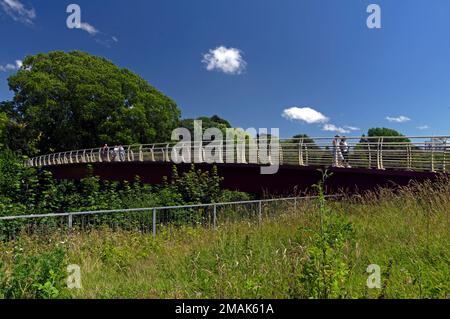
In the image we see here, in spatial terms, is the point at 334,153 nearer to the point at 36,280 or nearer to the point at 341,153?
the point at 341,153

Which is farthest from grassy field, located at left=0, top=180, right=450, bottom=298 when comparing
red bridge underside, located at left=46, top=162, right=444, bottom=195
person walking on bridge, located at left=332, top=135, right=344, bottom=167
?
person walking on bridge, located at left=332, top=135, right=344, bottom=167

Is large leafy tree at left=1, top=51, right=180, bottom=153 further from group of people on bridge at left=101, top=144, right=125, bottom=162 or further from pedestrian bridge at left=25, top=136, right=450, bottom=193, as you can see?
pedestrian bridge at left=25, top=136, right=450, bottom=193

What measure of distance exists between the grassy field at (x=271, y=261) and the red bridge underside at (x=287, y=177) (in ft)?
14.5

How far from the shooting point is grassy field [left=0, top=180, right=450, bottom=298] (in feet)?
11.5

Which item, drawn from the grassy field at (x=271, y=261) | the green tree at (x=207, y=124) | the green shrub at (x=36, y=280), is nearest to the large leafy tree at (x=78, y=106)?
the green tree at (x=207, y=124)

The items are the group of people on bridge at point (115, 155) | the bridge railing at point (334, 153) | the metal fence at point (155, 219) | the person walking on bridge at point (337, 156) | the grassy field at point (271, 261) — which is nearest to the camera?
the grassy field at point (271, 261)

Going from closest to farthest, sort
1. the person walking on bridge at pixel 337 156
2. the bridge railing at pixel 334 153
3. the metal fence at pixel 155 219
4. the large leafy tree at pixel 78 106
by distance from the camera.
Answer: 1. the metal fence at pixel 155 219
2. the bridge railing at pixel 334 153
3. the person walking on bridge at pixel 337 156
4. the large leafy tree at pixel 78 106

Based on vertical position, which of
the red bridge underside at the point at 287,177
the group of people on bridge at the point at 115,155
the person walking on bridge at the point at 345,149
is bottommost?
the red bridge underside at the point at 287,177

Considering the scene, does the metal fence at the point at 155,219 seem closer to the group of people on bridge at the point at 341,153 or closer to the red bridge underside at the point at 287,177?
the red bridge underside at the point at 287,177

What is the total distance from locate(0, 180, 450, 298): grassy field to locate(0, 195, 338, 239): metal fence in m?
1.04

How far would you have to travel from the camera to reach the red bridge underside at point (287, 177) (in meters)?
13.8

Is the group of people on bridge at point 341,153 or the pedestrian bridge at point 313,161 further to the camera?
the group of people on bridge at point 341,153

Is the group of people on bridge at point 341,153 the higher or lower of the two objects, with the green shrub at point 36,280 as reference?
higher
